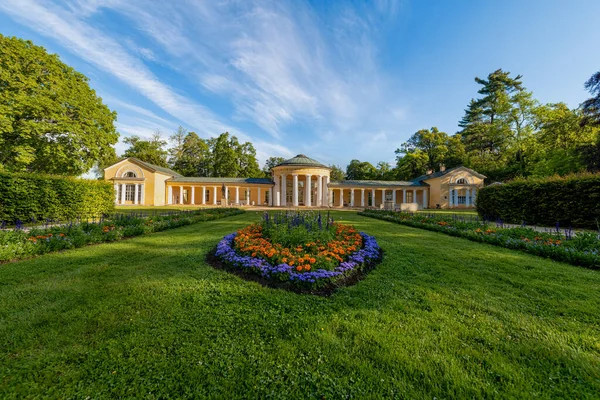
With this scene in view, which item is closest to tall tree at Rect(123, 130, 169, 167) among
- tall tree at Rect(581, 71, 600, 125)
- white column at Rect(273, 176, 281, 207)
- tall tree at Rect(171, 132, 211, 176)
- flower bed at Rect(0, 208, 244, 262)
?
tall tree at Rect(171, 132, 211, 176)

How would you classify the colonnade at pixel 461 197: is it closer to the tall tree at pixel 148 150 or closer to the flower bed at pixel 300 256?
the flower bed at pixel 300 256

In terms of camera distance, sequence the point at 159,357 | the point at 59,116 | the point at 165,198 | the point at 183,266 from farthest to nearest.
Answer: the point at 165,198, the point at 59,116, the point at 183,266, the point at 159,357

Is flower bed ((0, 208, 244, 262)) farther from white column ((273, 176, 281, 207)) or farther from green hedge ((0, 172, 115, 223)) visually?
white column ((273, 176, 281, 207))

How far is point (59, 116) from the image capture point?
15.4 metres

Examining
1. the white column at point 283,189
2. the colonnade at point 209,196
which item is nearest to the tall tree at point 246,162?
the colonnade at point 209,196

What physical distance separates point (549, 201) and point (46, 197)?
23.9m

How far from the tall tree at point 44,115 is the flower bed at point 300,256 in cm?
1664

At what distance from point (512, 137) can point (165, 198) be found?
5145cm

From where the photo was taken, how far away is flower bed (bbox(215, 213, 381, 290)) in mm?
4105

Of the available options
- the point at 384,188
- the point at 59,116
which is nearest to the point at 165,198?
the point at 59,116

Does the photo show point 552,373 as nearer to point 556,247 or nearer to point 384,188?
point 556,247

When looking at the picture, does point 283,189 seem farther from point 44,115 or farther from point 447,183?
point 447,183

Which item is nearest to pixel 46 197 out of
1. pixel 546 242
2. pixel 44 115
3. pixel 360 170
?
pixel 44 115

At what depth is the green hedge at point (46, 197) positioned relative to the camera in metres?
9.89
